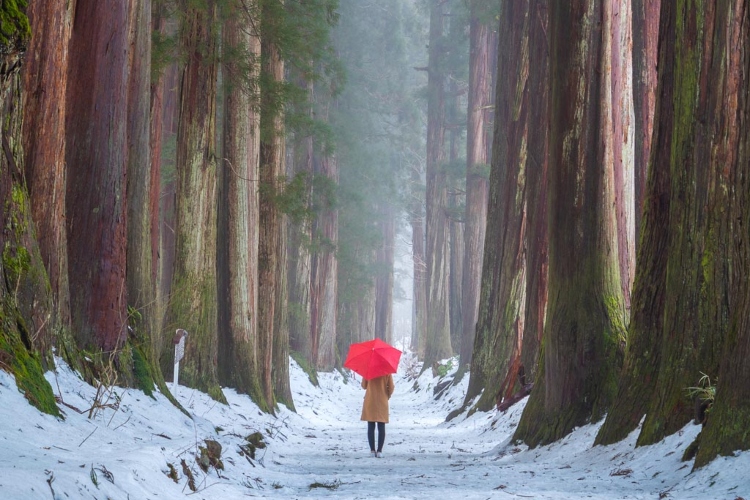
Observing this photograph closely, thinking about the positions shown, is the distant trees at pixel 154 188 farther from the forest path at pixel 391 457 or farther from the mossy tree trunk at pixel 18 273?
the forest path at pixel 391 457

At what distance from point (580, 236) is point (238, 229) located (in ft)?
19.6

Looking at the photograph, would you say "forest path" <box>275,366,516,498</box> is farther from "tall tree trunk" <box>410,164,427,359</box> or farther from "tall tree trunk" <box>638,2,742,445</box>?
"tall tree trunk" <box>410,164,427,359</box>

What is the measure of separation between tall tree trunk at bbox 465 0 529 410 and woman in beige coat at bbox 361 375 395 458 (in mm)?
4044

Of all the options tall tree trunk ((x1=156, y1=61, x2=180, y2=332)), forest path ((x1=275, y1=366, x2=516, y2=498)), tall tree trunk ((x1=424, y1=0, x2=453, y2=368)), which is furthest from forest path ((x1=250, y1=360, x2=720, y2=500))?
tall tree trunk ((x1=424, y1=0, x2=453, y2=368))

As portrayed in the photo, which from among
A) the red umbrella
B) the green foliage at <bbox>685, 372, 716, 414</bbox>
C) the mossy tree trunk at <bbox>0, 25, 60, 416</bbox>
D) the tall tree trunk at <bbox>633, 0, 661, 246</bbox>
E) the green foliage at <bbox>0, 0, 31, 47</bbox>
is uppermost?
the tall tree trunk at <bbox>633, 0, 661, 246</bbox>

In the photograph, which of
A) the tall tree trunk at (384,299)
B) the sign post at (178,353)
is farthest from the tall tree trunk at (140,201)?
the tall tree trunk at (384,299)

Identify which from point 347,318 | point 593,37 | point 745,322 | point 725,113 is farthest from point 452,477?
point 347,318

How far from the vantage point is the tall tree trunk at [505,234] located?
1425 cm

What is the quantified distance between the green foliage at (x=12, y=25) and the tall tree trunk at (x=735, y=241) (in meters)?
4.39

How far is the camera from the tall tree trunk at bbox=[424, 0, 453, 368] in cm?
2877

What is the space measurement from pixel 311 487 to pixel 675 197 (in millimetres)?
3593

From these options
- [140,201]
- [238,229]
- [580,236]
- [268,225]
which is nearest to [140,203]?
[140,201]

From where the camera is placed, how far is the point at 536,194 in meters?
11.8

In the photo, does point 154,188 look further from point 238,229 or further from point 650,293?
point 650,293
